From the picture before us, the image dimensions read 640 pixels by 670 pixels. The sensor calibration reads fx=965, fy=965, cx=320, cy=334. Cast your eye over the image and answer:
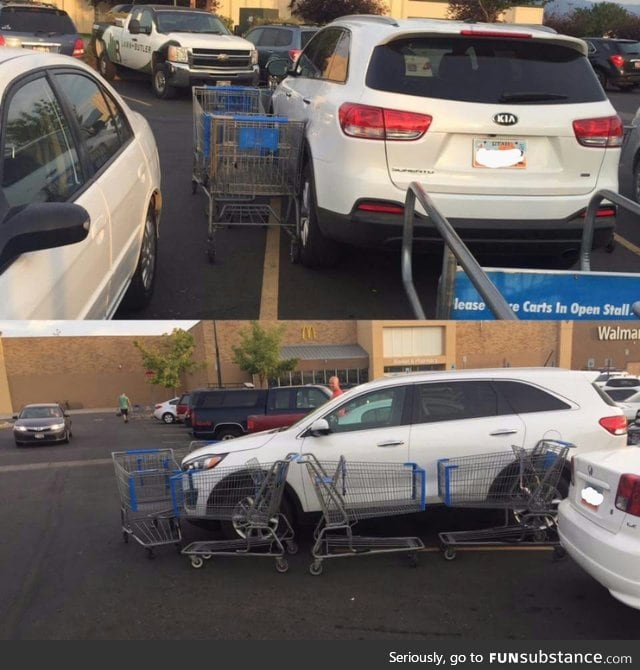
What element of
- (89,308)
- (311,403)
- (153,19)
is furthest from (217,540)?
(153,19)

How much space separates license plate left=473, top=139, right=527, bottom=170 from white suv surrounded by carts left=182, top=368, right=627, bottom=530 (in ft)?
4.73

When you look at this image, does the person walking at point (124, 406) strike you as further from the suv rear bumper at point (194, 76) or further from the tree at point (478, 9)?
the tree at point (478, 9)

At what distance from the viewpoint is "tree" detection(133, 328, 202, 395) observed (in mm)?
6297

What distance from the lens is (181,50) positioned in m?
21.8

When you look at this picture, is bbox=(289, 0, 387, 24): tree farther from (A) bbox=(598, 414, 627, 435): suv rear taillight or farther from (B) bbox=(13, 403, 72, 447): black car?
(B) bbox=(13, 403, 72, 447): black car

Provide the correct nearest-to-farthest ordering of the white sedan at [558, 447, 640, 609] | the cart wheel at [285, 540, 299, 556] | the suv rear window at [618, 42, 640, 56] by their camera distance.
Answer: the white sedan at [558, 447, 640, 609], the cart wheel at [285, 540, 299, 556], the suv rear window at [618, 42, 640, 56]

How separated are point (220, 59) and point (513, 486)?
1739 cm

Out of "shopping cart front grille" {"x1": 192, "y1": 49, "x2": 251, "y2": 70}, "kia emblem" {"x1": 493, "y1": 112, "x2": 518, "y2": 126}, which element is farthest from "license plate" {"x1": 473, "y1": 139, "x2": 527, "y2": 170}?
"shopping cart front grille" {"x1": 192, "y1": 49, "x2": 251, "y2": 70}

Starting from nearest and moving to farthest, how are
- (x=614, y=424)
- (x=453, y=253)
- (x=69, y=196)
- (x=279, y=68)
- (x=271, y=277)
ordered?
1. (x=69, y=196)
2. (x=453, y=253)
3. (x=614, y=424)
4. (x=271, y=277)
5. (x=279, y=68)

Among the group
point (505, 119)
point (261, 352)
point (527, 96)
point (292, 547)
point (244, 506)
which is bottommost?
point (292, 547)

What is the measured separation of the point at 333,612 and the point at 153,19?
799 inches

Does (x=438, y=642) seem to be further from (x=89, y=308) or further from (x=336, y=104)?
(x=336, y=104)

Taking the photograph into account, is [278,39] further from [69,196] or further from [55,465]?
[69,196]

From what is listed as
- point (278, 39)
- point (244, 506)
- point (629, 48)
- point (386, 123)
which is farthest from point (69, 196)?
point (629, 48)
